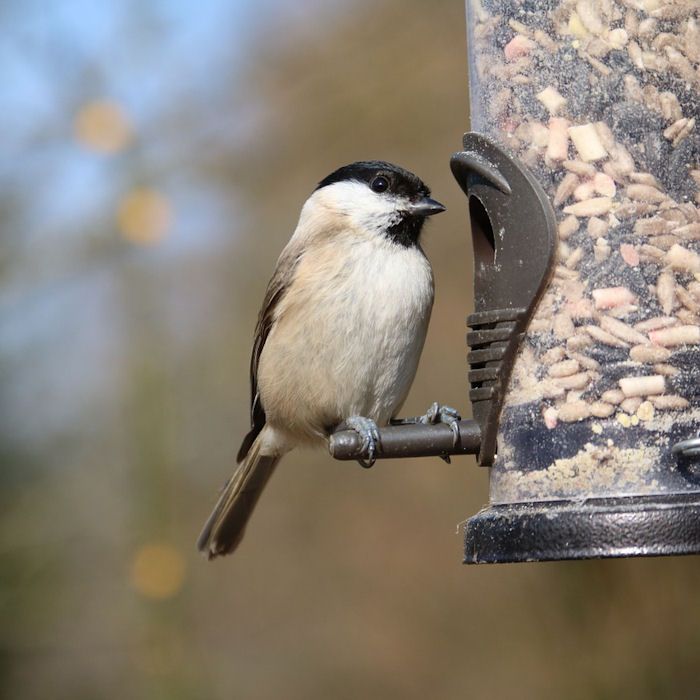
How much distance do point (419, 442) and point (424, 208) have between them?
116cm

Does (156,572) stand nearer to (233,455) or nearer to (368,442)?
(233,455)

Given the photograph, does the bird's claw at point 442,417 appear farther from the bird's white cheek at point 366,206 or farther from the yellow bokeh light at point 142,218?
the yellow bokeh light at point 142,218

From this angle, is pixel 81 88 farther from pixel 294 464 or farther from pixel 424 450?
pixel 424 450

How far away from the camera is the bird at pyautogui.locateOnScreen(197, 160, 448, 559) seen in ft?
13.7

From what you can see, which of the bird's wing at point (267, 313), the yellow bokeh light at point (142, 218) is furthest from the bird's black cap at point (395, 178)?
the yellow bokeh light at point (142, 218)

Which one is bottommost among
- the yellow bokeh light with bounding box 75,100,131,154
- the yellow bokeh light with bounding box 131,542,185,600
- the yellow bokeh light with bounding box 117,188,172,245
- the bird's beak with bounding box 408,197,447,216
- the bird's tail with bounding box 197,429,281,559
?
the yellow bokeh light with bounding box 131,542,185,600

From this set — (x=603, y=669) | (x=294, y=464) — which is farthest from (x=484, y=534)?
(x=294, y=464)

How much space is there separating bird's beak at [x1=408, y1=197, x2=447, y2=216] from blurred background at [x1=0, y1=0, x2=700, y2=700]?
221cm

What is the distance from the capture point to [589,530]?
293cm

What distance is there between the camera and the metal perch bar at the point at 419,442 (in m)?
3.47

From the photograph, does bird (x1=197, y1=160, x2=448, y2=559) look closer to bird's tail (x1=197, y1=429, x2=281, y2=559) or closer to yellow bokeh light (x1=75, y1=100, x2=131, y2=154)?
bird's tail (x1=197, y1=429, x2=281, y2=559)

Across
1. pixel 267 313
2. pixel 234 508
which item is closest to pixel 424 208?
pixel 267 313

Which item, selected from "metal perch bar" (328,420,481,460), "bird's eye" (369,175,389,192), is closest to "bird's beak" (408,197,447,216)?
"bird's eye" (369,175,389,192)

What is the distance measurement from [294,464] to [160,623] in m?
1.93
